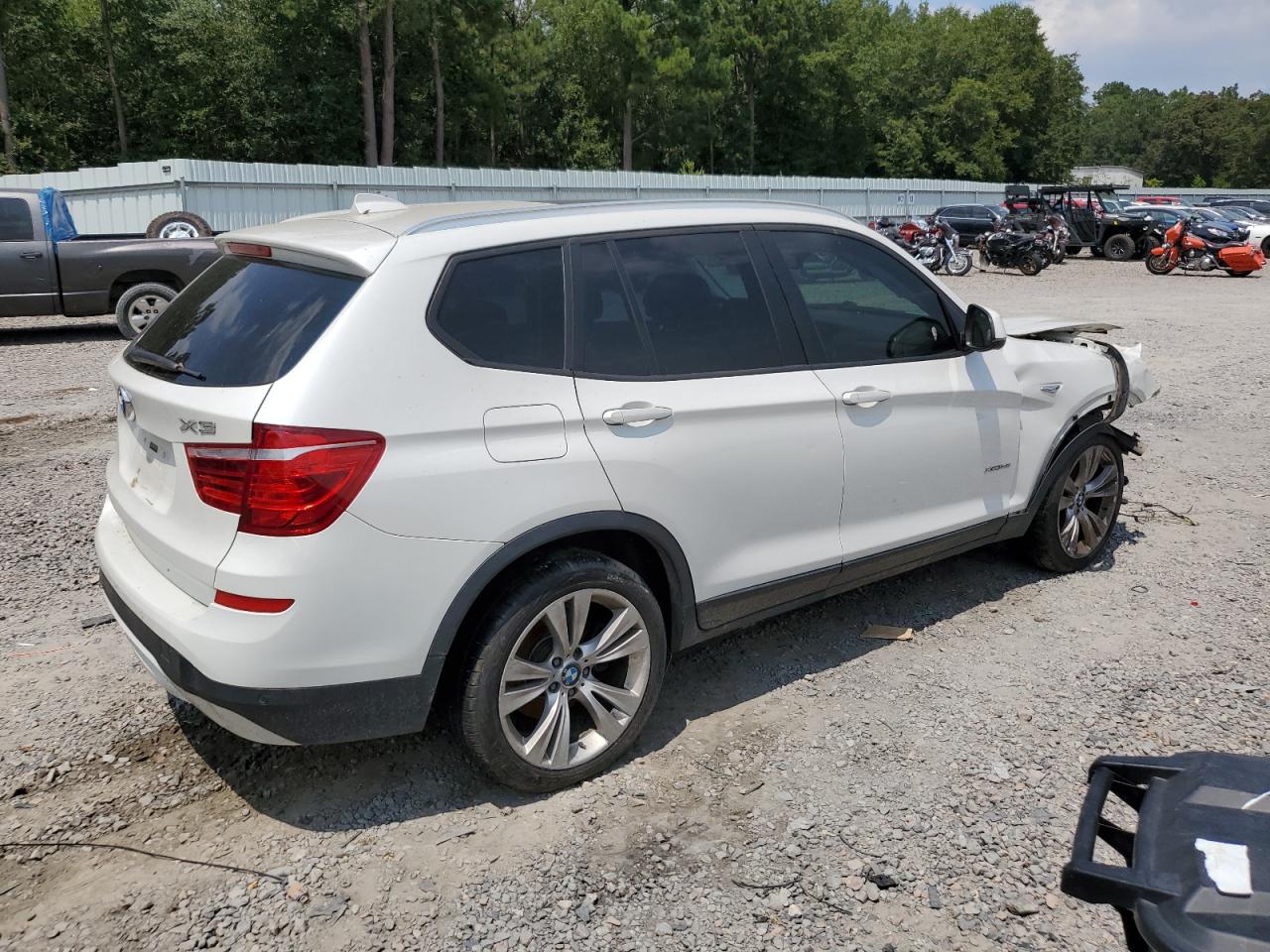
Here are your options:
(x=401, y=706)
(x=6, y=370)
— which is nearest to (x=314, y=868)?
(x=401, y=706)

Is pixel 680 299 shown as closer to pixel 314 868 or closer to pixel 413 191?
pixel 314 868

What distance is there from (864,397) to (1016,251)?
74.6 feet

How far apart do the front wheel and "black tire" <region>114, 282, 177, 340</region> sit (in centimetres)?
1743

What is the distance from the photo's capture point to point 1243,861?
153 cm

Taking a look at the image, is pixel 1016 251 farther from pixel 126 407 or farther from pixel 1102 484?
pixel 126 407

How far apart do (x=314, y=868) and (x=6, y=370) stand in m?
9.64

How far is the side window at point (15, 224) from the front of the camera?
1188 centimetres

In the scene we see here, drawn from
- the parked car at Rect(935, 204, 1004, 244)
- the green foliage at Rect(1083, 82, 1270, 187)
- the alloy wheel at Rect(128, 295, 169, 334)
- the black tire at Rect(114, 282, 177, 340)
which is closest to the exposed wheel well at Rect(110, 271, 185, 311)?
the black tire at Rect(114, 282, 177, 340)

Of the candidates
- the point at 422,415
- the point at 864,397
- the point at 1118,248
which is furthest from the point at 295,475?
the point at 1118,248

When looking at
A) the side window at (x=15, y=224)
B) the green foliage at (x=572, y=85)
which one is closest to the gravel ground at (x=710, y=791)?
the side window at (x=15, y=224)

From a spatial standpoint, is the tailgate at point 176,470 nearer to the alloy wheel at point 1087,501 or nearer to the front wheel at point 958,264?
the alloy wheel at point 1087,501

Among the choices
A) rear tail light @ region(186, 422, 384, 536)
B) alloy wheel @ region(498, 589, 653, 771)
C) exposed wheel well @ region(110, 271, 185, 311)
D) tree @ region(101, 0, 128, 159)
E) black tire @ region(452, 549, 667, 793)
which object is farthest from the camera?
tree @ region(101, 0, 128, 159)

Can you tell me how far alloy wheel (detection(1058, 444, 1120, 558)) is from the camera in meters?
4.93

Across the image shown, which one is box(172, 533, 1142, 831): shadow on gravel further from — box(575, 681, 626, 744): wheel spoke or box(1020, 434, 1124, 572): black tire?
box(575, 681, 626, 744): wheel spoke
